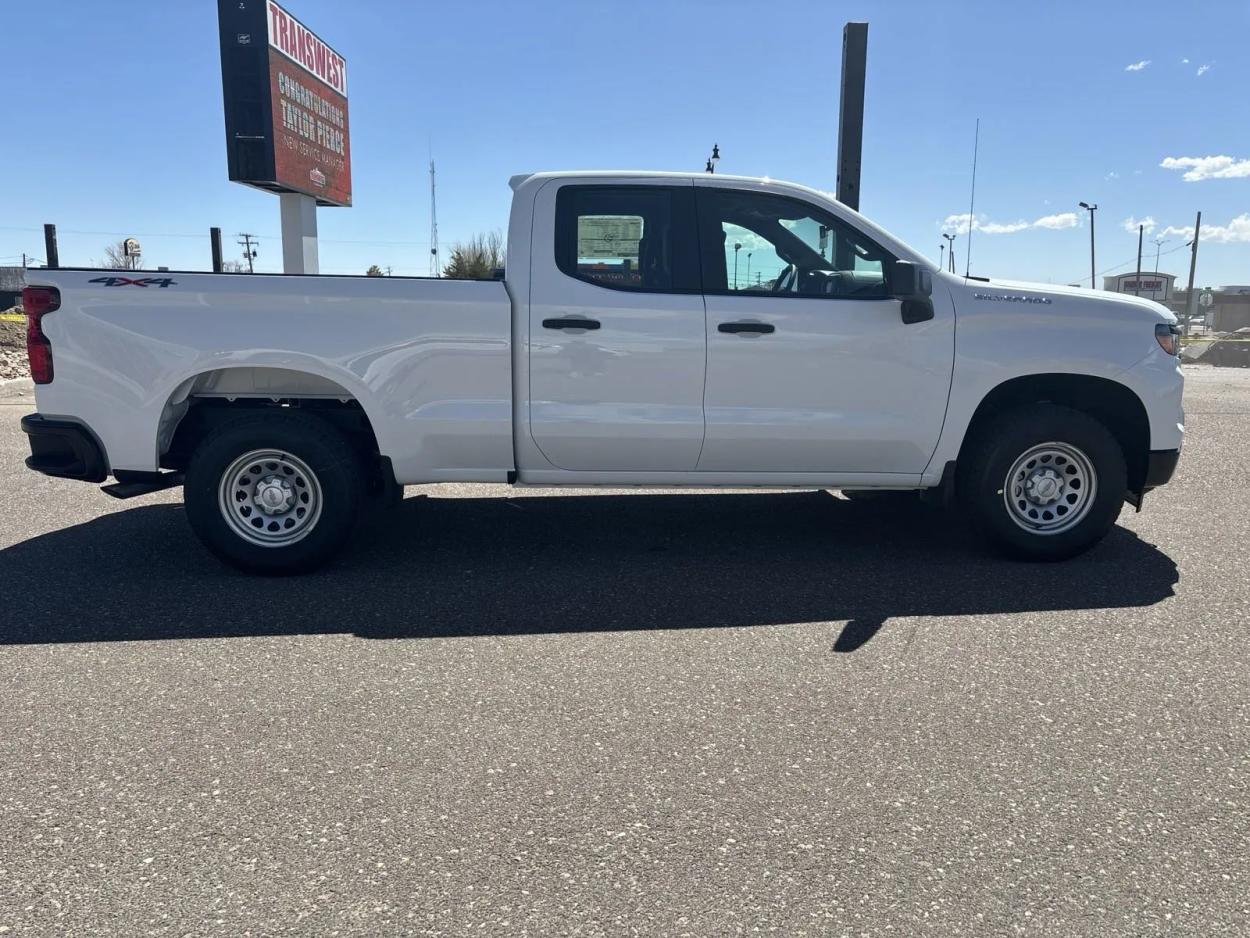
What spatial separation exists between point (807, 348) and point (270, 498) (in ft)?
9.59

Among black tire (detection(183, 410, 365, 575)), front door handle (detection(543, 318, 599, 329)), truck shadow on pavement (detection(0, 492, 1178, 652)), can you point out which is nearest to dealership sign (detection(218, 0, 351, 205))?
truck shadow on pavement (detection(0, 492, 1178, 652))

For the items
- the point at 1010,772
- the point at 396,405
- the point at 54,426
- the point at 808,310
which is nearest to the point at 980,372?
the point at 808,310

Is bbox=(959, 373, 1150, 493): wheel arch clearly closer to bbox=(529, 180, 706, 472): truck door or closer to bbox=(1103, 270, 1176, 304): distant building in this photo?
bbox=(529, 180, 706, 472): truck door

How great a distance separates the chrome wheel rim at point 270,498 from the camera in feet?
16.3

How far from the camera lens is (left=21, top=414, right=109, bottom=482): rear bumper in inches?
191

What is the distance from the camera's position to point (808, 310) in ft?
16.5

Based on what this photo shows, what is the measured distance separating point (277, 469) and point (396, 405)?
74 cm

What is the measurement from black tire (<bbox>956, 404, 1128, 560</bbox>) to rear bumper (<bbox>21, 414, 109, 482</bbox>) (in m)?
4.63

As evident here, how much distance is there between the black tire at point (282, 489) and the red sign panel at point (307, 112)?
1577cm

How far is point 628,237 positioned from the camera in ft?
16.7

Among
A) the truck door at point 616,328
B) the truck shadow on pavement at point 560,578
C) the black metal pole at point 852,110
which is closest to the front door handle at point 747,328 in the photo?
the truck door at point 616,328

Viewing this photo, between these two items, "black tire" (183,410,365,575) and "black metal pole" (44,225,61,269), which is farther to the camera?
"black metal pole" (44,225,61,269)

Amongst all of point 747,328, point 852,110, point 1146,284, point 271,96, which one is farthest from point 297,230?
point 1146,284

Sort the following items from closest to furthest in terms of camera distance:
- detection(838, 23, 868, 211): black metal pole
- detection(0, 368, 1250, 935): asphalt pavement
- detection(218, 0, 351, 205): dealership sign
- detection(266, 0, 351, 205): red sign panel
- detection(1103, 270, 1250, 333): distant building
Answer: detection(0, 368, 1250, 935): asphalt pavement → detection(838, 23, 868, 211): black metal pole → detection(218, 0, 351, 205): dealership sign → detection(266, 0, 351, 205): red sign panel → detection(1103, 270, 1250, 333): distant building
